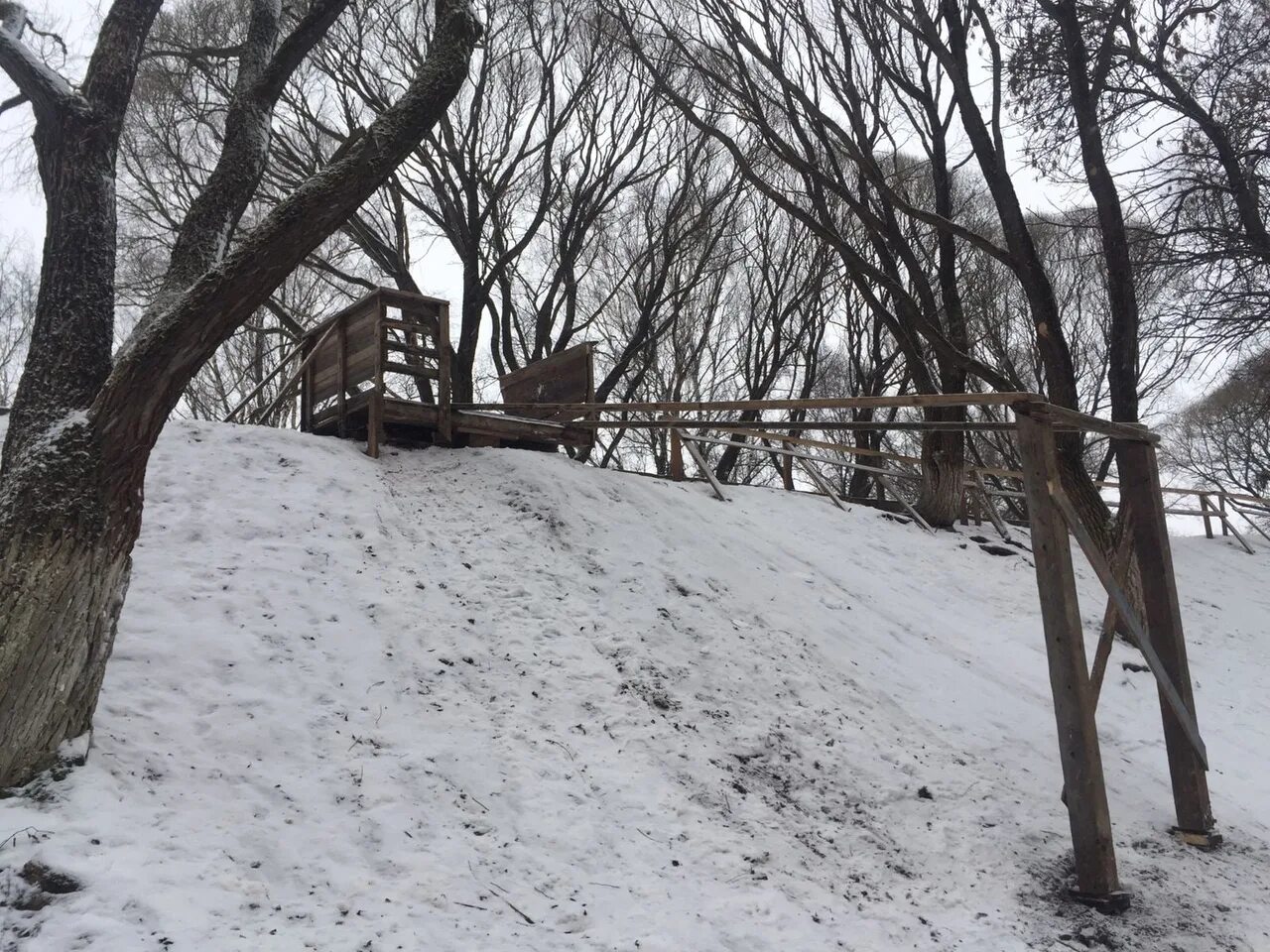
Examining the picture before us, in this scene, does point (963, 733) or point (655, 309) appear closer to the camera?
point (963, 733)

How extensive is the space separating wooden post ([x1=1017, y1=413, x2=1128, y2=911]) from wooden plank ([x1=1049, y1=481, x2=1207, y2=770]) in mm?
83

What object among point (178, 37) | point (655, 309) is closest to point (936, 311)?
Result: point (655, 309)

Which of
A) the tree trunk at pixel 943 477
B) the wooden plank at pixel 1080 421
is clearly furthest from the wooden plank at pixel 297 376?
the tree trunk at pixel 943 477

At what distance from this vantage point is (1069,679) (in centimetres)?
519

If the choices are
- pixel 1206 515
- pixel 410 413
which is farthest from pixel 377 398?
pixel 1206 515

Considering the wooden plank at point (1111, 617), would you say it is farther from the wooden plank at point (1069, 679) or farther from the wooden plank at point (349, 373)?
the wooden plank at point (349, 373)

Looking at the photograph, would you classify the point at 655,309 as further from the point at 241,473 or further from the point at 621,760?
the point at 621,760

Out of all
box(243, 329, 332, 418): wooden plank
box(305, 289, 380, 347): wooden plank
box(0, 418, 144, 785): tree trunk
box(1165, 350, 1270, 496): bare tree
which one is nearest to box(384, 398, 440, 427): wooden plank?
box(305, 289, 380, 347): wooden plank

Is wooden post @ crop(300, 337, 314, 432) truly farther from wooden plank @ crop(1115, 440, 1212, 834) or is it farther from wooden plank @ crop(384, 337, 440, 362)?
wooden plank @ crop(1115, 440, 1212, 834)

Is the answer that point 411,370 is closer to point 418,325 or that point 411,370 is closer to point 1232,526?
point 418,325

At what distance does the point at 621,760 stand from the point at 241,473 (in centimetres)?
451

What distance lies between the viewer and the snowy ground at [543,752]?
3.83m

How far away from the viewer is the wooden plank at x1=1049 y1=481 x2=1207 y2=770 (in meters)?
5.36

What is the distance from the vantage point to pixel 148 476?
7223 millimetres
